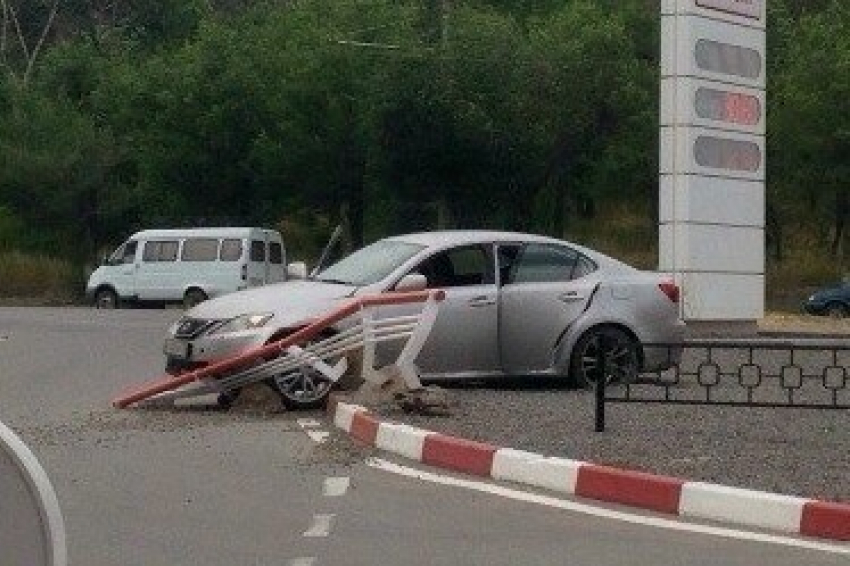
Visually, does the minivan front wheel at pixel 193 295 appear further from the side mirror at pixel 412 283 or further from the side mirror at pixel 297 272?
the side mirror at pixel 412 283

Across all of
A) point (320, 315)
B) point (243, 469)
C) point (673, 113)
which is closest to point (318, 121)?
point (673, 113)

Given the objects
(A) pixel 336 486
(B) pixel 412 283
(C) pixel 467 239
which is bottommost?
(A) pixel 336 486

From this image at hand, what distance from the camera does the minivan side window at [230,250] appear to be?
45.5m

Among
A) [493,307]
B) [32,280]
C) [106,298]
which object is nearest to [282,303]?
[493,307]

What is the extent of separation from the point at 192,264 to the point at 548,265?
3018cm

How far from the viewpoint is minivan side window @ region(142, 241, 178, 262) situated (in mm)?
46406

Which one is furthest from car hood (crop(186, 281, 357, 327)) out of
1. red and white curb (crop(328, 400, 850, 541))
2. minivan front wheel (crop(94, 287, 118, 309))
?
minivan front wheel (crop(94, 287, 118, 309))

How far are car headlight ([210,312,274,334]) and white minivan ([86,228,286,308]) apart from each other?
97.9 feet

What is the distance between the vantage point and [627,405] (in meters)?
14.9

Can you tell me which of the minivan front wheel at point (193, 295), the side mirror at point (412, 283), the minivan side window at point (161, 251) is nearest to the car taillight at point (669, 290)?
the side mirror at point (412, 283)

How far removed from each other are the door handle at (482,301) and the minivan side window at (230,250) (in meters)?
29.6

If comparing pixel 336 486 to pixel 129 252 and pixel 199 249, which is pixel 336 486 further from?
pixel 129 252

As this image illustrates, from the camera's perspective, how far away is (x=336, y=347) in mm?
14680

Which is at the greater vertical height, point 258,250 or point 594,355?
point 258,250
